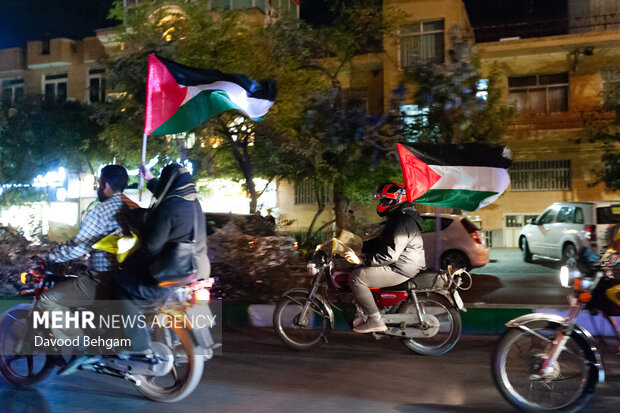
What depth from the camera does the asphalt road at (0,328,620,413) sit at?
4.89 meters

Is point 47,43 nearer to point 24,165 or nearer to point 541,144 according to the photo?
point 24,165

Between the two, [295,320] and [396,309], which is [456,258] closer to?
[396,309]

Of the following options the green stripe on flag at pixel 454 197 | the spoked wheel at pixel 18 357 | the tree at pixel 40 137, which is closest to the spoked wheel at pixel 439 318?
the green stripe on flag at pixel 454 197

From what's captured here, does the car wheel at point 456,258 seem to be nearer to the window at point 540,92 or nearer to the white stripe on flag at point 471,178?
the white stripe on flag at point 471,178

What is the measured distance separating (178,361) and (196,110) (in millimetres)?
→ 4485

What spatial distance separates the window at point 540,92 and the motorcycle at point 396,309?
17649mm

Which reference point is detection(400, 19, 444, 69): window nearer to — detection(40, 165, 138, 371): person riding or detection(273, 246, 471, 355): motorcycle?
detection(273, 246, 471, 355): motorcycle

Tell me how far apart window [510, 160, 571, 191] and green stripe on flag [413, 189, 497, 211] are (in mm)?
14896

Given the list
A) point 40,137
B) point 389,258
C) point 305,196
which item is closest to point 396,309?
point 389,258

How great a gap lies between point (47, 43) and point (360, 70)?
688 inches

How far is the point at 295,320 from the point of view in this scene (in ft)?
22.2

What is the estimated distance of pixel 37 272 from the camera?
5.04 m

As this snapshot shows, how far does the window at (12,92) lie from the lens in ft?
85.2

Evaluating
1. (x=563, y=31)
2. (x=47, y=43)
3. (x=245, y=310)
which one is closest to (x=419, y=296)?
(x=245, y=310)
